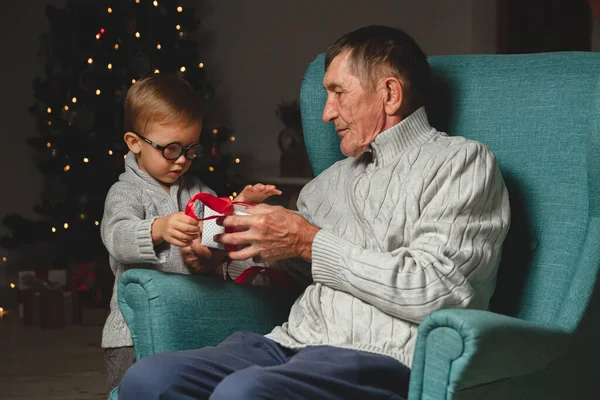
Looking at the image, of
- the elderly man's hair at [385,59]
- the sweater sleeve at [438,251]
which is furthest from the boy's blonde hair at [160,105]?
the sweater sleeve at [438,251]

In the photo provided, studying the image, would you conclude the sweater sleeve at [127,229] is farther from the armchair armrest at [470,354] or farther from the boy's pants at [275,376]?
the armchair armrest at [470,354]

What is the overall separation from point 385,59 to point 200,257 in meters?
0.58

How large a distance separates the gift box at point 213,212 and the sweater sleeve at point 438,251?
186 millimetres

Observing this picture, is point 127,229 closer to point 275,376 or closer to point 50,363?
point 275,376

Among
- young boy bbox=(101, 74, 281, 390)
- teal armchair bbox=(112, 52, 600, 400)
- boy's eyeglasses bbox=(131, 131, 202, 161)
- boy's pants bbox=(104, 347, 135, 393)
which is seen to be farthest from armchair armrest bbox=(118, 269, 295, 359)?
boy's eyeglasses bbox=(131, 131, 202, 161)

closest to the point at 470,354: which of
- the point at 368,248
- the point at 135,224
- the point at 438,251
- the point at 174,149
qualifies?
the point at 438,251

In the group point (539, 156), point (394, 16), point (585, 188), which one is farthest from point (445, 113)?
point (394, 16)

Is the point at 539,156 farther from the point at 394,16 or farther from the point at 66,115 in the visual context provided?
the point at 394,16

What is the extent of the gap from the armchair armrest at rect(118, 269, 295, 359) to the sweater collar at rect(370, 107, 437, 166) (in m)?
0.42

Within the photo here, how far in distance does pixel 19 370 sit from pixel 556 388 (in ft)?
8.63

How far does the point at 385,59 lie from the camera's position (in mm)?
1908

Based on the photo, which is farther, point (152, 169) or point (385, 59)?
point (152, 169)

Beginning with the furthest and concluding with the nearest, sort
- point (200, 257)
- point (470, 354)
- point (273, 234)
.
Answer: point (200, 257) < point (273, 234) < point (470, 354)

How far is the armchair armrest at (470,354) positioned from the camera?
143 cm
